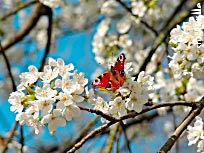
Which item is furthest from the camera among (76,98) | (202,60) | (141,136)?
(141,136)

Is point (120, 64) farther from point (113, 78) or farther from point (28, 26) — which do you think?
point (28, 26)

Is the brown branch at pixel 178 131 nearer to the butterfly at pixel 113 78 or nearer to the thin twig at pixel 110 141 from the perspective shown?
the butterfly at pixel 113 78

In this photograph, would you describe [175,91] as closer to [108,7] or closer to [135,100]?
[108,7]

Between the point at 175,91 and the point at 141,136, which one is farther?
the point at 141,136

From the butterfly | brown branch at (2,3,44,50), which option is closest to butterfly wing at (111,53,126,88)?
the butterfly

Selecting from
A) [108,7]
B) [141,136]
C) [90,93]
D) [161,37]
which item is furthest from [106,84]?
[141,136]

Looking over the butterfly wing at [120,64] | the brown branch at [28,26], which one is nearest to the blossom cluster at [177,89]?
the brown branch at [28,26]
